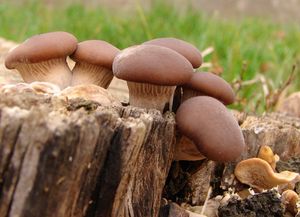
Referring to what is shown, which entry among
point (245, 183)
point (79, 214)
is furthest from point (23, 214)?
point (245, 183)

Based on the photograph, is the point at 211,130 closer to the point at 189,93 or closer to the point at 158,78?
the point at 158,78

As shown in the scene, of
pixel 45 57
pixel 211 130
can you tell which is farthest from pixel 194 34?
pixel 211 130

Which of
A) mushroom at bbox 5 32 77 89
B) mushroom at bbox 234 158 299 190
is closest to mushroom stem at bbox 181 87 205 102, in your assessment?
mushroom at bbox 234 158 299 190

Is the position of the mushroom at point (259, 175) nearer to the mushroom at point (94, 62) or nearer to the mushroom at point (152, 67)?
the mushroom at point (152, 67)

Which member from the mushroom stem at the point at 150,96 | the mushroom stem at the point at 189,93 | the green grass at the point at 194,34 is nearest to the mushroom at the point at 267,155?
the mushroom stem at the point at 189,93

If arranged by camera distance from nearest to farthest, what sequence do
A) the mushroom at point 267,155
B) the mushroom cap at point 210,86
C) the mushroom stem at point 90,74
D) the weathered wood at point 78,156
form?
the weathered wood at point 78,156 < the mushroom cap at point 210,86 < the mushroom stem at point 90,74 < the mushroom at point 267,155

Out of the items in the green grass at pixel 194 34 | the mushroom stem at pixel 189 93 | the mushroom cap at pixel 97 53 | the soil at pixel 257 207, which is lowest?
the soil at pixel 257 207

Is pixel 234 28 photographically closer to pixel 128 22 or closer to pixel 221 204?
pixel 128 22
